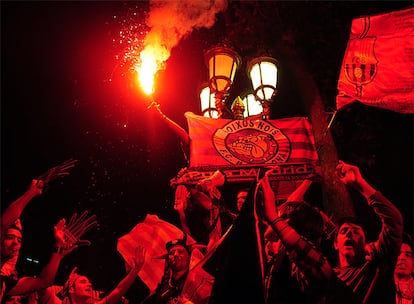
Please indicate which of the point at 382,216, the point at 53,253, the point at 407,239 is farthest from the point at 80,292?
the point at 407,239

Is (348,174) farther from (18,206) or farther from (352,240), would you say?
(18,206)

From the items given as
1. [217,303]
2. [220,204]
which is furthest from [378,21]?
[217,303]

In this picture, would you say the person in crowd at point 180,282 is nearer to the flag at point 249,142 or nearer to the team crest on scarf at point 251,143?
the flag at point 249,142

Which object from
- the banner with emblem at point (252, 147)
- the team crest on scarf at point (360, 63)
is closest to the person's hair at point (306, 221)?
the banner with emblem at point (252, 147)

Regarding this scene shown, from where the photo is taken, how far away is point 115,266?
936 cm

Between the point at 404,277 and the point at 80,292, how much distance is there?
6.39 m

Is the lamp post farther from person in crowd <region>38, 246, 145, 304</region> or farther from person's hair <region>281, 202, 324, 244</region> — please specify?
person in crowd <region>38, 246, 145, 304</region>

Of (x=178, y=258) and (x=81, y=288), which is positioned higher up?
(x=178, y=258)

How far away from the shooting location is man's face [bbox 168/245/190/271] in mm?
7867

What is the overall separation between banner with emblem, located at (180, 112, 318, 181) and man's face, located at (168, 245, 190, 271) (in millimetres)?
1635

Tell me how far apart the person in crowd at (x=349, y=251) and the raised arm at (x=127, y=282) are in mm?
3191

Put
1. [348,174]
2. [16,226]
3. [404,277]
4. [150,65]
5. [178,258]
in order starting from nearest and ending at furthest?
[404,277] < [348,174] < [178,258] < [16,226] < [150,65]

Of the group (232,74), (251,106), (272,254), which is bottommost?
(272,254)

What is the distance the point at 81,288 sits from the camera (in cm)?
812
